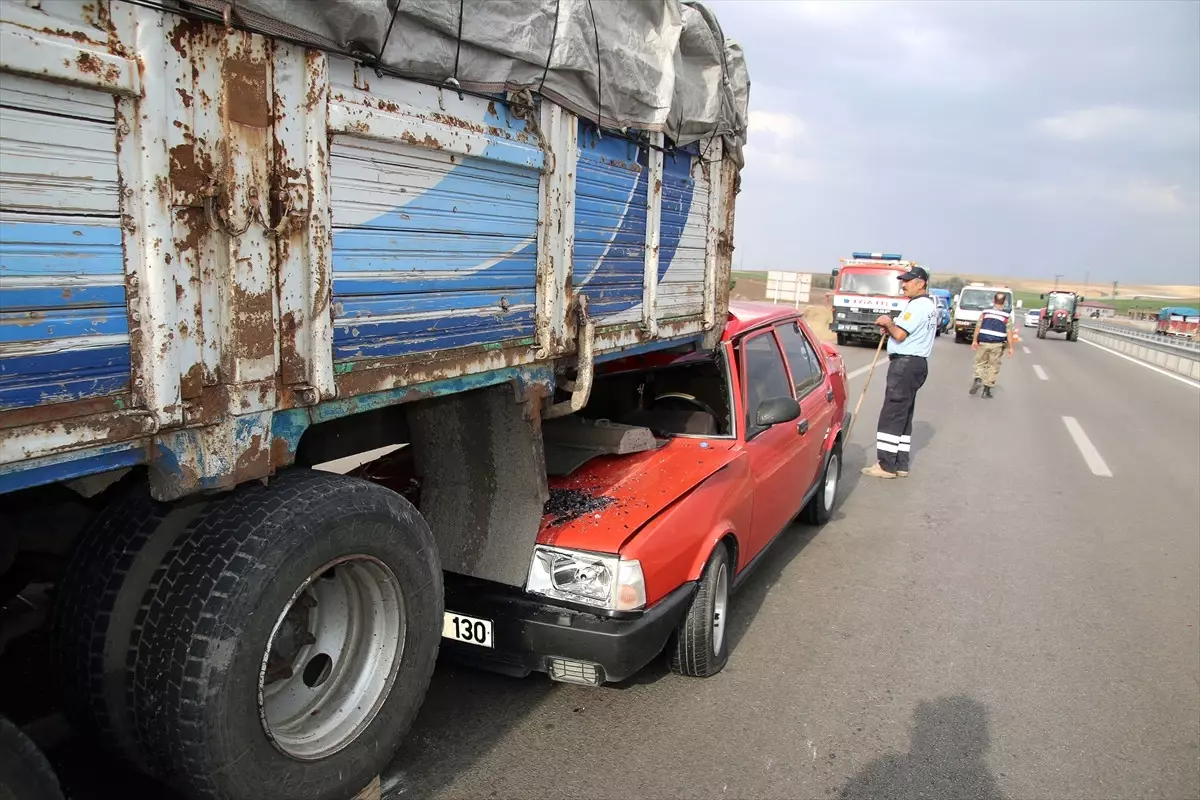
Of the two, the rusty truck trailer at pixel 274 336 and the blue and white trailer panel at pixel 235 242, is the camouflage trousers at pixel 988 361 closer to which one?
the rusty truck trailer at pixel 274 336

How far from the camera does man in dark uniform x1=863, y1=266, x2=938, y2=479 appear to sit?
793cm

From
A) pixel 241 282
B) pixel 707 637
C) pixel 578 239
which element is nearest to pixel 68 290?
pixel 241 282

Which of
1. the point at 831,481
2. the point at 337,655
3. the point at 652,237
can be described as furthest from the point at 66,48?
the point at 831,481

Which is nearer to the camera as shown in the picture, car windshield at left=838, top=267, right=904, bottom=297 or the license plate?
the license plate

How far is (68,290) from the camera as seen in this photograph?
169 centimetres

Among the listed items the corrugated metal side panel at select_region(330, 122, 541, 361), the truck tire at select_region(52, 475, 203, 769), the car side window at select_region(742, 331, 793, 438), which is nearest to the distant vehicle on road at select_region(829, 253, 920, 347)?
the car side window at select_region(742, 331, 793, 438)

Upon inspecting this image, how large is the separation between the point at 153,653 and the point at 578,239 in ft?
6.85

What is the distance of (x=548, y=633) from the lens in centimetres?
312

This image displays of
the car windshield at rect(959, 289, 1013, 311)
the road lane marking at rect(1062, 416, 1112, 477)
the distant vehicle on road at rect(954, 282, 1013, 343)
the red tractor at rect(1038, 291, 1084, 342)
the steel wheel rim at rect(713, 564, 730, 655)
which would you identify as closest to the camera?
the steel wheel rim at rect(713, 564, 730, 655)

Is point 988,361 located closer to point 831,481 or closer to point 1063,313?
point 831,481

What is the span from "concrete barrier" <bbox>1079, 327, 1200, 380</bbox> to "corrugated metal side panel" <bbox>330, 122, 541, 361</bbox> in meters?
23.6

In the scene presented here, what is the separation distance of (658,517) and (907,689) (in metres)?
1.47

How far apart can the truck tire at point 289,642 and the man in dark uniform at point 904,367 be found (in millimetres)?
6146

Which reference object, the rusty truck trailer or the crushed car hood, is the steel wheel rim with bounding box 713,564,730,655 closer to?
the crushed car hood
